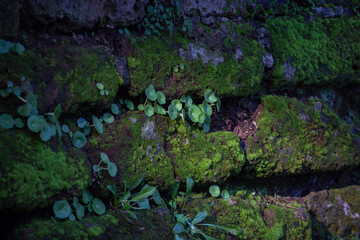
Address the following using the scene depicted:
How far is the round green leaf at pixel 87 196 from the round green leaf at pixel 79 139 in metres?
0.27

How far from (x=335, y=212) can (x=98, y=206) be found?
232 centimetres

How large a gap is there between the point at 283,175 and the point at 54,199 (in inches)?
78.0

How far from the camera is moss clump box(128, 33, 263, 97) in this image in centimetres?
221

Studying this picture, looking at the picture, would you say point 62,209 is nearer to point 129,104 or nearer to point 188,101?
point 129,104

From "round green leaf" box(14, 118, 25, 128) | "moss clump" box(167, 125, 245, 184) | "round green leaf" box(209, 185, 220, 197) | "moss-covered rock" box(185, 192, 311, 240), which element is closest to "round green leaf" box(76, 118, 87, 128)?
"round green leaf" box(14, 118, 25, 128)

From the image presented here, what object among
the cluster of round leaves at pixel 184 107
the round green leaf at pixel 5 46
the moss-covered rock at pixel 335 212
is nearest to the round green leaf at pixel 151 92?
the cluster of round leaves at pixel 184 107

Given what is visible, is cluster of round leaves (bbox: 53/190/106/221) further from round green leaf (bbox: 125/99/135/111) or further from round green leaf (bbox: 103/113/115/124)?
round green leaf (bbox: 125/99/135/111)

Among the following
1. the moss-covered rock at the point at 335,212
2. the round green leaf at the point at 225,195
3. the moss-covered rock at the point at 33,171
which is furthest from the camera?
the moss-covered rock at the point at 335,212

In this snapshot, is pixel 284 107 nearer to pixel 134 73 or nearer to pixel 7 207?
pixel 134 73

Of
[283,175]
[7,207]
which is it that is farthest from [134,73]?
[283,175]

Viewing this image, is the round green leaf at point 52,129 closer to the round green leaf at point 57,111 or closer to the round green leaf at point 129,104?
the round green leaf at point 57,111

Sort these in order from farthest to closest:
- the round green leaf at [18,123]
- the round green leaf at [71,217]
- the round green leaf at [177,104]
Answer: the round green leaf at [177,104], the round green leaf at [71,217], the round green leaf at [18,123]

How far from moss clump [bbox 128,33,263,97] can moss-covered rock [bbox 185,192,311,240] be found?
32.2 inches

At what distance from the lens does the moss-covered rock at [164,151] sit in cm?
203
